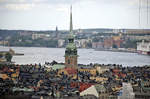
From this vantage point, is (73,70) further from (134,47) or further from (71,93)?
(134,47)

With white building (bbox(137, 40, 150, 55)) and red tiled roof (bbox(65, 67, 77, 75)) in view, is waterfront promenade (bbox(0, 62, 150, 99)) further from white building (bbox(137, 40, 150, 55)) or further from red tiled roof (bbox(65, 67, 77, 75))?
white building (bbox(137, 40, 150, 55))

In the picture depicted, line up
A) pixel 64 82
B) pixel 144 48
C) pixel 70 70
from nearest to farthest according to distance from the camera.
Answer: pixel 64 82 → pixel 70 70 → pixel 144 48

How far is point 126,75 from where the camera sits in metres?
41.0

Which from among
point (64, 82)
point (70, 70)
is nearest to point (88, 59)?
point (70, 70)

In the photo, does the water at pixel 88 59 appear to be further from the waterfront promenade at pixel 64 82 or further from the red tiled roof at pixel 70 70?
the red tiled roof at pixel 70 70

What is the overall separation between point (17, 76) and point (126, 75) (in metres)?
7.58

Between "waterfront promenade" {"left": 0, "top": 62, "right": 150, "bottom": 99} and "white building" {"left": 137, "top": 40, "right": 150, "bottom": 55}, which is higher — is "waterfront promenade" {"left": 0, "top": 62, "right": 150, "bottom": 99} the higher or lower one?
the higher one

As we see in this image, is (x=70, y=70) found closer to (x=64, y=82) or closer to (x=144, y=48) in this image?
(x=64, y=82)

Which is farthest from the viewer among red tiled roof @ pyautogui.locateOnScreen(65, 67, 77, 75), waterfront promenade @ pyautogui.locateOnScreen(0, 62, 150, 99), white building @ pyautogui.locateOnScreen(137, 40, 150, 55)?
white building @ pyautogui.locateOnScreen(137, 40, 150, 55)

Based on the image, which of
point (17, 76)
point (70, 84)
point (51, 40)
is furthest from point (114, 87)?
point (51, 40)

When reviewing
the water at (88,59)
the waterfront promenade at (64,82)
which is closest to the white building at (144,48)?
the water at (88,59)

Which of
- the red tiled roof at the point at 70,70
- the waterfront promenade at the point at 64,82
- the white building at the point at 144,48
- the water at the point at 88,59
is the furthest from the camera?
the white building at the point at 144,48

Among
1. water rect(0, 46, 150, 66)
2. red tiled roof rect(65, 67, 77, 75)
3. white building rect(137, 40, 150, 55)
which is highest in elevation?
red tiled roof rect(65, 67, 77, 75)

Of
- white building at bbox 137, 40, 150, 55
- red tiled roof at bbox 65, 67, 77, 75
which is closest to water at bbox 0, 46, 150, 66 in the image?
white building at bbox 137, 40, 150, 55
